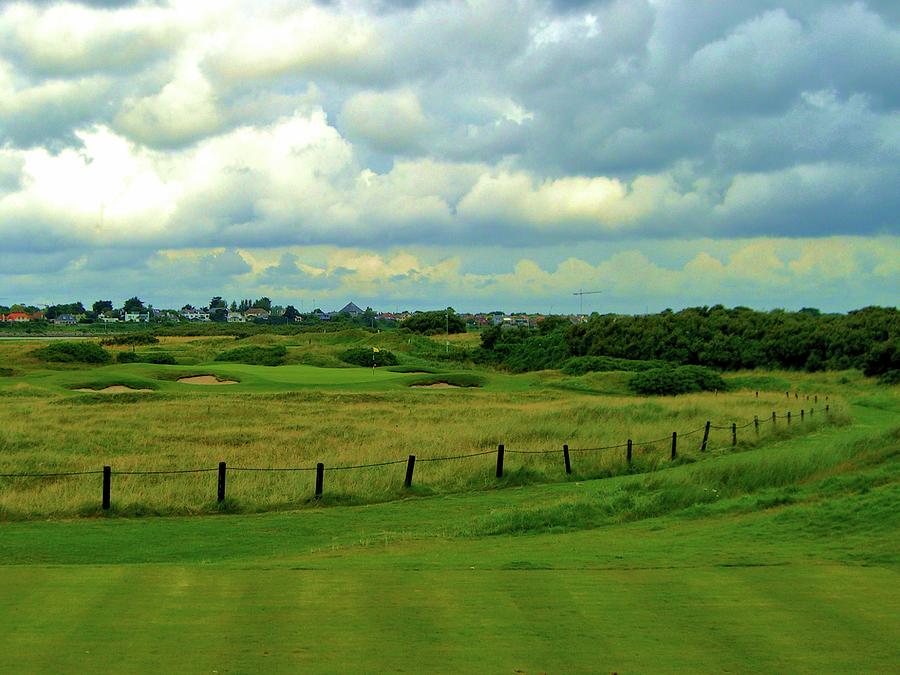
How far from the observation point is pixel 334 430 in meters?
30.8

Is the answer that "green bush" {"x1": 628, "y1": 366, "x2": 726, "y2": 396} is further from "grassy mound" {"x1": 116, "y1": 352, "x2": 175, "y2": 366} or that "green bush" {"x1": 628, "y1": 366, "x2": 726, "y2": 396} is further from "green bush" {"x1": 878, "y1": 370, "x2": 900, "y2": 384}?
"grassy mound" {"x1": 116, "y1": 352, "x2": 175, "y2": 366}

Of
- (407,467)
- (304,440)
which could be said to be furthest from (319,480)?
(304,440)

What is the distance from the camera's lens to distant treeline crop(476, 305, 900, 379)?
2618 inches

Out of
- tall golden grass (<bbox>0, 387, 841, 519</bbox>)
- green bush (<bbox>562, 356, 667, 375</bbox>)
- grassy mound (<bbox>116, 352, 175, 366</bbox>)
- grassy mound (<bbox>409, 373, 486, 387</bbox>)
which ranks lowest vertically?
tall golden grass (<bbox>0, 387, 841, 519</bbox>)

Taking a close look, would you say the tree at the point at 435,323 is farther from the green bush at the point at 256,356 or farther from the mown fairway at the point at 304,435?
the mown fairway at the point at 304,435

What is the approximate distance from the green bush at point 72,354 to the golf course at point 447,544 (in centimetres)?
3281

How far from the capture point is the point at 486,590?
9555mm

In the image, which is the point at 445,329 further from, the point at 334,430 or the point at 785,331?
the point at 334,430

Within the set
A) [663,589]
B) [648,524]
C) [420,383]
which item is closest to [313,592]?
[663,589]

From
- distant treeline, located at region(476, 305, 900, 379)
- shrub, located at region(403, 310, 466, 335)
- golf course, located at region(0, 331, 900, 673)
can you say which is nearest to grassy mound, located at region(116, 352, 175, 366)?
distant treeline, located at region(476, 305, 900, 379)

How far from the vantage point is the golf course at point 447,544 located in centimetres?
747

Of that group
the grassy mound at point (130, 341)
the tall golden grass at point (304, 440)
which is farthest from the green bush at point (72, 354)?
the tall golden grass at point (304, 440)

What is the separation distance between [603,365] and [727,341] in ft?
42.1

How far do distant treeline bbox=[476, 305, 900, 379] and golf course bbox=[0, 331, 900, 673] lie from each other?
3279cm
